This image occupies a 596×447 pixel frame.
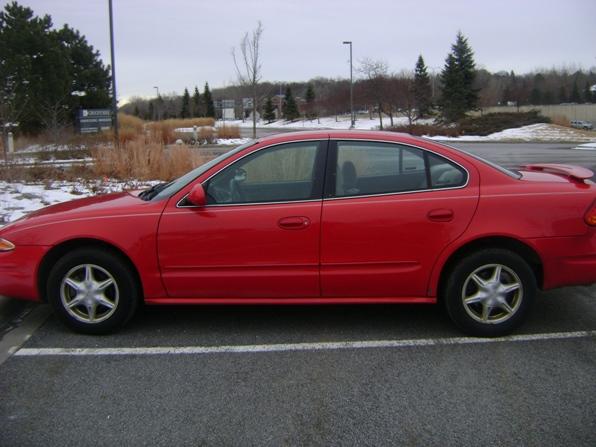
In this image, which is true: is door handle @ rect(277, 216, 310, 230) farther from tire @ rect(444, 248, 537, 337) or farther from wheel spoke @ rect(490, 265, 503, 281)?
wheel spoke @ rect(490, 265, 503, 281)

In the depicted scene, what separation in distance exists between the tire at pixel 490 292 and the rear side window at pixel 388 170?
618 millimetres

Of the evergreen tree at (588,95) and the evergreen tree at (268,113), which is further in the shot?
the evergreen tree at (268,113)

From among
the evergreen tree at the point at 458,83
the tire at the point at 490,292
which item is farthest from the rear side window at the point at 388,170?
the evergreen tree at the point at 458,83

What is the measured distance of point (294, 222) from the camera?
3.86 metres

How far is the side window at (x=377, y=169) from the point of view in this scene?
3.98 meters

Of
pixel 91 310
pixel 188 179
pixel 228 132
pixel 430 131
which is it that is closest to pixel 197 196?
pixel 188 179

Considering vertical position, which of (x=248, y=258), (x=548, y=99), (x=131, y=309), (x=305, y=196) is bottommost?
(x=131, y=309)

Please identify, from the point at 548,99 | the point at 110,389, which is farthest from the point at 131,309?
the point at 548,99

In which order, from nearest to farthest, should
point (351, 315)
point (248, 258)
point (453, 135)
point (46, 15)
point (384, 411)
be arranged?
point (384, 411) → point (248, 258) → point (351, 315) → point (46, 15) → point (453, 135)

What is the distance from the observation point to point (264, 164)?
163 inches

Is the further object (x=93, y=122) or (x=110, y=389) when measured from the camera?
(x=93, y=122)

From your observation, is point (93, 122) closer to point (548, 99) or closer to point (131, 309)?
point (131, 309)

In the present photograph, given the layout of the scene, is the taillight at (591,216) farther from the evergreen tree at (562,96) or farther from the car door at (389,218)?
the evergreen tree at (562,96)

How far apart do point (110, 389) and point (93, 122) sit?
2658 cm
